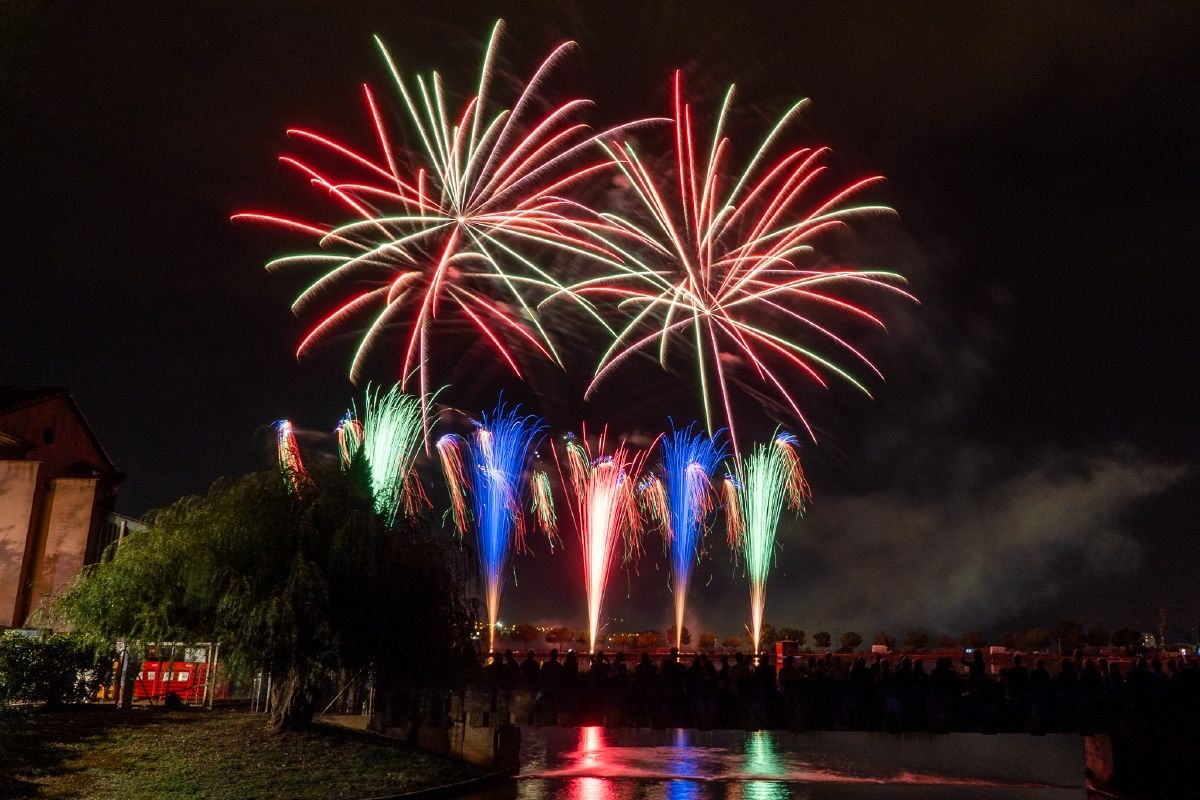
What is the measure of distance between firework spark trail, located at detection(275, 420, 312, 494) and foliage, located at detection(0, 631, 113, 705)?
23.5 feet

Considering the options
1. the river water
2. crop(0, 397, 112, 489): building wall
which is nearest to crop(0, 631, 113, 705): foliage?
the river water

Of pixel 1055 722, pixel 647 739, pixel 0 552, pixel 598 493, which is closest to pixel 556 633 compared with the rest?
pixel 647 739

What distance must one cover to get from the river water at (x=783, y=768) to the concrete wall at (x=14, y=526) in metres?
20.8

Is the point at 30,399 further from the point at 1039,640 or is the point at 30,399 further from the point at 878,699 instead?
the point at 1039,640

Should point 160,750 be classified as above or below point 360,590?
below

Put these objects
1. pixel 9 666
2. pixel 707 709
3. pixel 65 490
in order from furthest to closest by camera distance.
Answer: pixel 65 490
pixel 707 709
pixel 9 666

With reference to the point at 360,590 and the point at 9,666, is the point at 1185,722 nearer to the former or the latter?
the point at 360,590

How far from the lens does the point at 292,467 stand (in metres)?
31.2

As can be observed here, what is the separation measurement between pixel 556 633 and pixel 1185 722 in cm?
7328

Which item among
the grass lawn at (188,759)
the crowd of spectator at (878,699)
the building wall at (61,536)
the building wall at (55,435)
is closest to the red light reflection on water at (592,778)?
the crowd of spectator at (878,699)

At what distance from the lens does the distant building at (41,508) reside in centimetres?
3938

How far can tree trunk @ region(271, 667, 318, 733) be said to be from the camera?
28828 mm

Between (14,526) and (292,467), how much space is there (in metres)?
16.1

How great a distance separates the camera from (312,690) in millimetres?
29094
